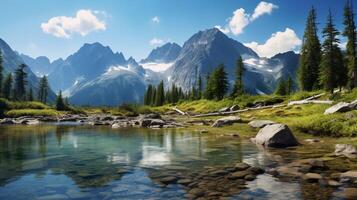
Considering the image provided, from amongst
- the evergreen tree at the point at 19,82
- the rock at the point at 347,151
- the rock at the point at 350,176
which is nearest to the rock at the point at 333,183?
the rock at the point at 350,176

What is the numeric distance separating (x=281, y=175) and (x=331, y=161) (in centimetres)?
511

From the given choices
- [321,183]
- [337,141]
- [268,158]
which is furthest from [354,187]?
[337,141]

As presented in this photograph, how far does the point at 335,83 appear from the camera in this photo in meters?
74.8

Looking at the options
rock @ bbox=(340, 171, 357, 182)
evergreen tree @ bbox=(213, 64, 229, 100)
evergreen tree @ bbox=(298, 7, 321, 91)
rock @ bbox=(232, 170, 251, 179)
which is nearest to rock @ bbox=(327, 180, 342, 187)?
rock @ bbox=(340, 171, 357, 182)

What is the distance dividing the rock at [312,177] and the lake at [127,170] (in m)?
0.69

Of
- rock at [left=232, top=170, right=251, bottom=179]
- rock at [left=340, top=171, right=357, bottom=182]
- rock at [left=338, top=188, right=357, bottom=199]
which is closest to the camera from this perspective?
rock at [left=338, top=188, right=357, bottom=199]

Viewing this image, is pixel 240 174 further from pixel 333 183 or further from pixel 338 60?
pixel 338 60

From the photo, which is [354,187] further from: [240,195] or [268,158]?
[268,158]

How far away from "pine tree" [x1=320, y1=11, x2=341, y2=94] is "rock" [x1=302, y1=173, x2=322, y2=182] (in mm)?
60503

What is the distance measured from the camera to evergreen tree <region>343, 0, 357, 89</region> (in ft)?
233

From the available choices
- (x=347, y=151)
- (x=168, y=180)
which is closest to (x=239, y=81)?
(x=347, y=151)

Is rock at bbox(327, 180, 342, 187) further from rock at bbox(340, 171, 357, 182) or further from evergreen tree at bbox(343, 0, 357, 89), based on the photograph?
evergreen tree at bbox(343, 0, 357, 89)

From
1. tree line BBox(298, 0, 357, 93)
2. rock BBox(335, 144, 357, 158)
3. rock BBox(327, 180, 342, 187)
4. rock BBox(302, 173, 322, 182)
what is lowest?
rock BBox(327, 180, 342, 187)

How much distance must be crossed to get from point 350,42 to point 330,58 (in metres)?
7.22
